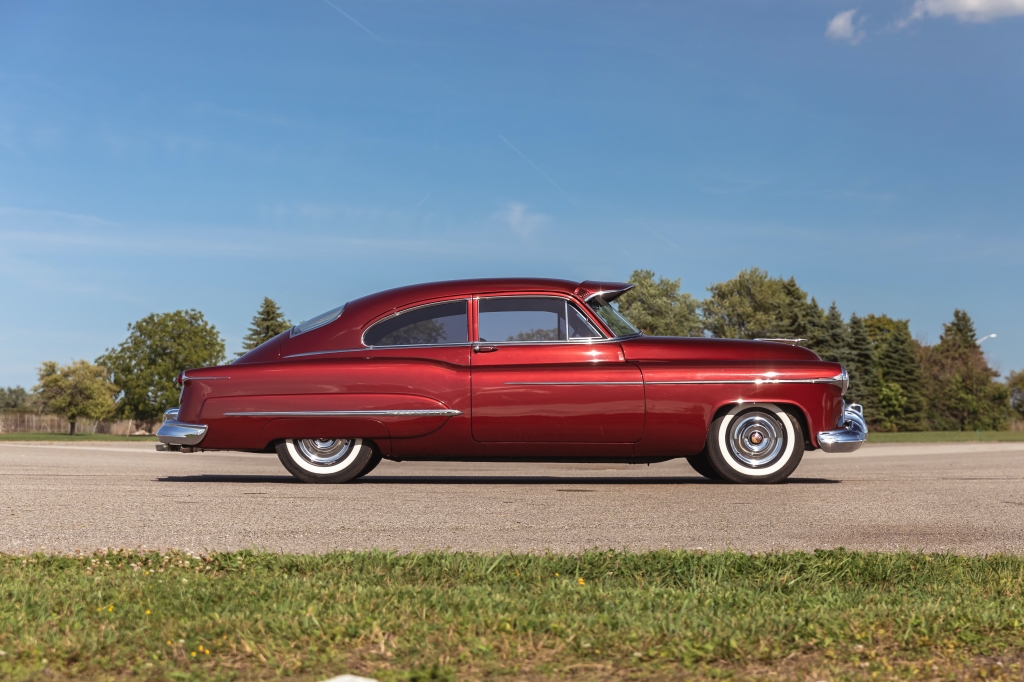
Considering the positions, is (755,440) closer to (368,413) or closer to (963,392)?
(368,413)

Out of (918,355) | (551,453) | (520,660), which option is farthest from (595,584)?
(918,355)

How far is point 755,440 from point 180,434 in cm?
500

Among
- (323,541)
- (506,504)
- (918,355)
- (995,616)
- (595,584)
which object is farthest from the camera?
(918,355)

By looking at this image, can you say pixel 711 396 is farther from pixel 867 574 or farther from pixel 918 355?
pixel 918 355

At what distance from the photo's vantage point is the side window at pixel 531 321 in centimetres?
818

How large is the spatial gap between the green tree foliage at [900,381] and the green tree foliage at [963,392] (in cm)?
207

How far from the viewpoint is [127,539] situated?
491 centimetres

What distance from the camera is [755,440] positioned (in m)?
8.16

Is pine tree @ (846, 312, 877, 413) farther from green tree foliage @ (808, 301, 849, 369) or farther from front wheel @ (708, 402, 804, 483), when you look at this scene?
front wheel @ (708, 402, 804, 483)

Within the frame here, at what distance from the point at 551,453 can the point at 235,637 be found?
5.16 metres

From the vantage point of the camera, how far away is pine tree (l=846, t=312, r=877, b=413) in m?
68.0

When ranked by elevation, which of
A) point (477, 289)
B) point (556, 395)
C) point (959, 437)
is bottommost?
point (959, 437)

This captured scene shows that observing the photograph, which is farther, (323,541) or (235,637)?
(323,541)

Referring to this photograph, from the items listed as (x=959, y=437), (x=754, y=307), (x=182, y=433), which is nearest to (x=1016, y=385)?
(x=754, y=307)
